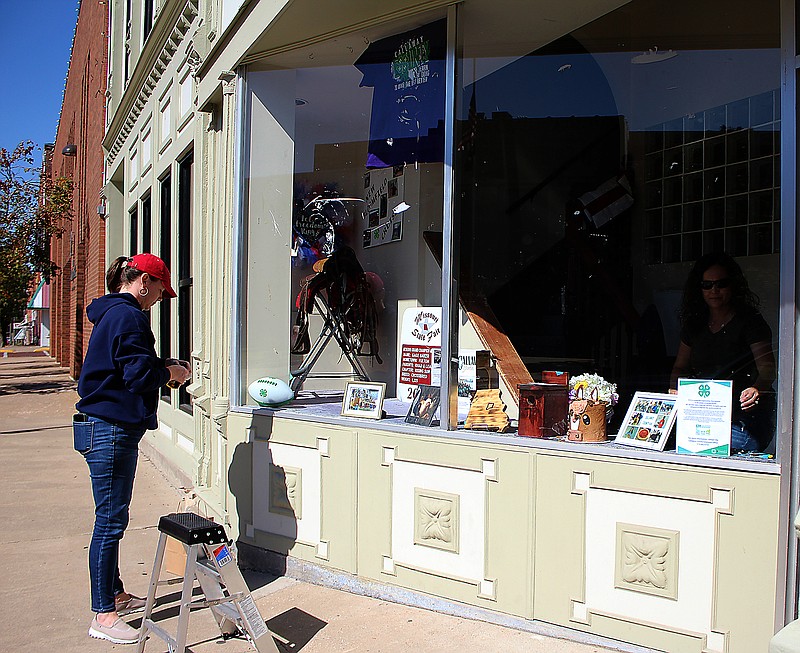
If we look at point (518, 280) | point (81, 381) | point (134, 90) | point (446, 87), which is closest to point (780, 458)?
point (518, 280)

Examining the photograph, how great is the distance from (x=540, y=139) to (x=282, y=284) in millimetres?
1944

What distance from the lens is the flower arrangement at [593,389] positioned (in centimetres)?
374

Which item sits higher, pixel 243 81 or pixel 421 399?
pixel 243 81

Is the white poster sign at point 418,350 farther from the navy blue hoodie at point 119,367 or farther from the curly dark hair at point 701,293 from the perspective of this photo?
the navy blue hoodie at point 119,367

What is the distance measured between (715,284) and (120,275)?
3.05 m

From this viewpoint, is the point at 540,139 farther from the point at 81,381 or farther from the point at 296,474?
the point at 81,381

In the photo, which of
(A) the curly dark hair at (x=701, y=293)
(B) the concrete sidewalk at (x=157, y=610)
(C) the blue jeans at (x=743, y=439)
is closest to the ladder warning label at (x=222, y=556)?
(B) the concrete sidewalk at (x=157, y=610)

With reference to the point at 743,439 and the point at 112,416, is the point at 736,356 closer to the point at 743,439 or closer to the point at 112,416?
the point at 743,439

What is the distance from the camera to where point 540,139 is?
4.98m

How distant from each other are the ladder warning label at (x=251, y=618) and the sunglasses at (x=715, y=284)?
8.79ft

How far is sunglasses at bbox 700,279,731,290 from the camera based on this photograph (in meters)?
3.82

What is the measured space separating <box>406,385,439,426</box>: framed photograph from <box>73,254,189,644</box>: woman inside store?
1286 mm

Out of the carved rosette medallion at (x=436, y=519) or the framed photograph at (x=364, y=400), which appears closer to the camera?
the carved rosette medallion at (x=436, y=519)

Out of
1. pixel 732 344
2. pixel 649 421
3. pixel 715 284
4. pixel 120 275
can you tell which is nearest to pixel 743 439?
pixel 649 421
